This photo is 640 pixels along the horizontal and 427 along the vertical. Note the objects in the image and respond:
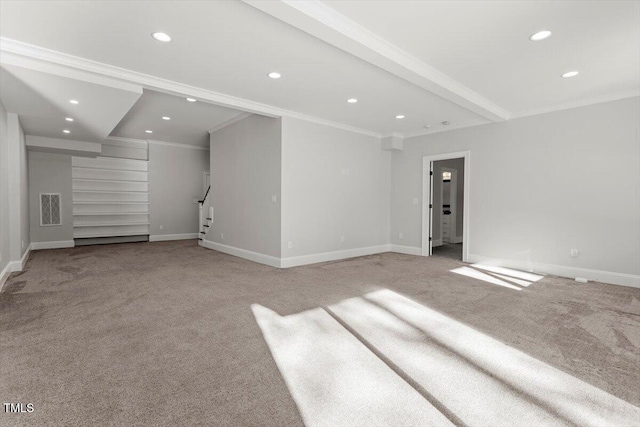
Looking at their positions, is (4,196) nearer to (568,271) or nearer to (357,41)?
(357,41)

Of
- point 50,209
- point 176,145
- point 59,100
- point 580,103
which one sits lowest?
point 50,209

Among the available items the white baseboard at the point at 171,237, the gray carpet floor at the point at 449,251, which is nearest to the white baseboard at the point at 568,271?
the gray carpet floor at the point at 449,251

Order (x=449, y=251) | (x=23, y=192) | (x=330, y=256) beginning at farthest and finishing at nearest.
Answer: (x=449, y=251)
(x=330, y=256)
(x=23, y=192)

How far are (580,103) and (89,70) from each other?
22.1 feet

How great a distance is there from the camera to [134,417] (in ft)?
5.65

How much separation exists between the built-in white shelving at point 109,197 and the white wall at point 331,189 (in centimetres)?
554

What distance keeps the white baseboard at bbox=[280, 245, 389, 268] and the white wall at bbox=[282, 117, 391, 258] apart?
0.08 m

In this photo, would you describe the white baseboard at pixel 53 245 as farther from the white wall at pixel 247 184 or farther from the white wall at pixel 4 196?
the white wall at pixel 247 184

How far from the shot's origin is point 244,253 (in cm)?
648

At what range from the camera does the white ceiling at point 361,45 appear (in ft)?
8.59

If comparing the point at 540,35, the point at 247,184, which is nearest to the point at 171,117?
the point at 247,184

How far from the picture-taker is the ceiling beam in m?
2.45

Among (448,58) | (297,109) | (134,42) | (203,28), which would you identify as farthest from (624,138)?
(134,42)

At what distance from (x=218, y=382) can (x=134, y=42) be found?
318 centimetres
